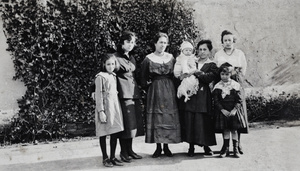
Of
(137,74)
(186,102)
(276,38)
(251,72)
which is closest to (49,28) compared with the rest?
(137,74)

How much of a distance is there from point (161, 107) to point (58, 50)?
283cm

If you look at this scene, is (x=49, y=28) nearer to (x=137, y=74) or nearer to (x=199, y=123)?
(x=137, y=74)

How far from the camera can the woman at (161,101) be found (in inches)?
170

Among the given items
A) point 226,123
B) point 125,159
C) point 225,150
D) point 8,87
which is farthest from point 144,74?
point 8,87

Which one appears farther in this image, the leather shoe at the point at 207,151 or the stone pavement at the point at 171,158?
the leather shoe at the point at 207,151

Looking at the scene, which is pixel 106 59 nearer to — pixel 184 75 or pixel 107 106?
pixel 107 106

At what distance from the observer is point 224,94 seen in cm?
428

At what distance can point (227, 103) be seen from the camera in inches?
169

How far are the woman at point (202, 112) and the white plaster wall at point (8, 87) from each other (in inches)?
137

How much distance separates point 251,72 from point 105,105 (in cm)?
446

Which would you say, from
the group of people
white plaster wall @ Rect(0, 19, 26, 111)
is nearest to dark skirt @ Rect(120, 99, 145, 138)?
the group of people

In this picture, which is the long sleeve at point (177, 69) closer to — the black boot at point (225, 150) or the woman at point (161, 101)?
the woman at point (161, 101)

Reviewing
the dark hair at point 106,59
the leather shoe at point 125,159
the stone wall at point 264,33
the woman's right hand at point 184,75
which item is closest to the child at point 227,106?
the woman's right hand at point 184,75

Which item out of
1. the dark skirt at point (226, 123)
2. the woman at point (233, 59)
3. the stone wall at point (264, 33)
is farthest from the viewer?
the stone wall at point (264, 33)
